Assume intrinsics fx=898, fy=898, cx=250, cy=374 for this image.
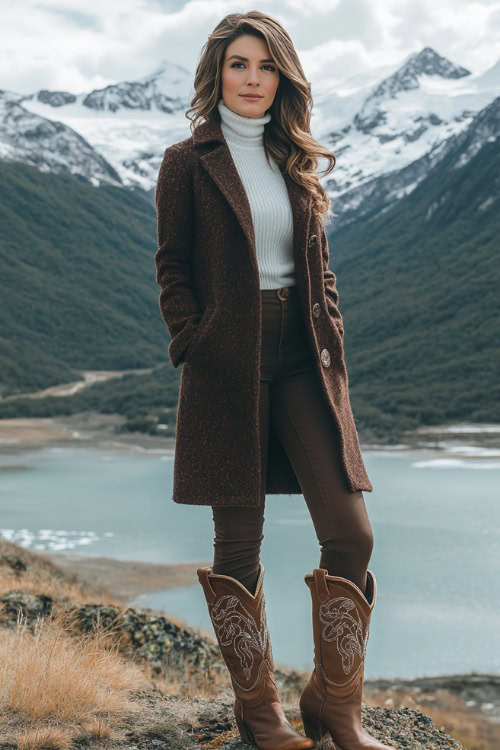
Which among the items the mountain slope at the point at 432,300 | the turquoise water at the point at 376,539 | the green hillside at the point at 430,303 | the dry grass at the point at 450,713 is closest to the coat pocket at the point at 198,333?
the turquoise water at the point at 376,539

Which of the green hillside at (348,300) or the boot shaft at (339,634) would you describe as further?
the green hillside at (348,300)

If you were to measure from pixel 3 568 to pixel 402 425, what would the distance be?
40.8m

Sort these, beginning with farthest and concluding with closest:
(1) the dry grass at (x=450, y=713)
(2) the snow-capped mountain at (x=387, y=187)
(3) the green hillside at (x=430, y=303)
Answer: (2) the snow-capped mountain at (x=387, y=187), (3) the green hillside at (x=430, y=303), (1) the dry grass at (x=450, y=713)

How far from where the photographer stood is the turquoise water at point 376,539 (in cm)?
1455

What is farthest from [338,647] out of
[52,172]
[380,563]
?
[52,172]

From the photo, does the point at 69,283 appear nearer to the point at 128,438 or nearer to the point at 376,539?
the point at 128,438

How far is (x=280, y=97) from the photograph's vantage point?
8.87 ft

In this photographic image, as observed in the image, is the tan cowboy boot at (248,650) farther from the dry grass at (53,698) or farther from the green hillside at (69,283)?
the green hillside at (69,283)

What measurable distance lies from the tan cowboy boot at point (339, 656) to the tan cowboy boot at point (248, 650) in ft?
0.45

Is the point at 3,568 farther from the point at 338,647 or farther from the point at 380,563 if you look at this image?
the point at 380,563

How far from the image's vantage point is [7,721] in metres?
2.69

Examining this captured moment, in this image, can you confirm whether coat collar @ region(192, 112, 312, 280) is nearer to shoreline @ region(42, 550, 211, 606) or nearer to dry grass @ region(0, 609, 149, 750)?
dry grass @ region(0, 609, 149, 750)

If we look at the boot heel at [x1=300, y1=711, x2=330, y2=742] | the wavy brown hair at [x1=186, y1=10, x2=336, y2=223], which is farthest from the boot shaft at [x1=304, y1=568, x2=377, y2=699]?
the wavy brown hair at [x1=186, y1=10, x2=336, y2=223]

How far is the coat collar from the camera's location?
2465 mm
